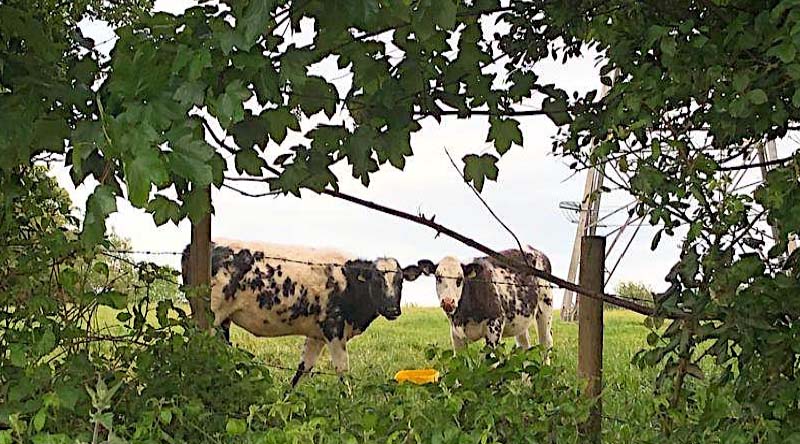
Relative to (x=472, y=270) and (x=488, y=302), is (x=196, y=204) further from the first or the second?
(x=488, y=302)

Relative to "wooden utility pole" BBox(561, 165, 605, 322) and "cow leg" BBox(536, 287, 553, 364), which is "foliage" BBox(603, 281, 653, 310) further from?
"cow leg" BBox(536, 287, 553, 364)

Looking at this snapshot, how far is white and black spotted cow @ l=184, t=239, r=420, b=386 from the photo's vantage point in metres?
3.61

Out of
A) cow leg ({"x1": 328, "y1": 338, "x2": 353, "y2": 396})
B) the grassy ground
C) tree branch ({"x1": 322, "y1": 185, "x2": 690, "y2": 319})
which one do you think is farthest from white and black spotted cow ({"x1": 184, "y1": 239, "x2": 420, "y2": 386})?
tree branch ({"x1": 322, "y1": 185, "x2": 690, "y2": 319})

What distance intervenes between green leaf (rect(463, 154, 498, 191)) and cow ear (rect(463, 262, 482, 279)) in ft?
7.22

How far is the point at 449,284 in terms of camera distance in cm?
349

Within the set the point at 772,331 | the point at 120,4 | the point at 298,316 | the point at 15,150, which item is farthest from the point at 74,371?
the point at 298,316

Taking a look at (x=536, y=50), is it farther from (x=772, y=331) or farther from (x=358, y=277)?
(x=358, y=277)

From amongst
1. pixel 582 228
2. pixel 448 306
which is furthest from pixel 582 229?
pixel 448 306

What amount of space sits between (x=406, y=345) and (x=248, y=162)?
2.64 meters

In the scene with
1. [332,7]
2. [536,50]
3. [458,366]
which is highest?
[536,50]

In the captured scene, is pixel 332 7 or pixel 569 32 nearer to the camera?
pixel 332 7

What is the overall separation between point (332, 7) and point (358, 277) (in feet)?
8.84

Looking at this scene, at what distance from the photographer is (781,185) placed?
148 cm

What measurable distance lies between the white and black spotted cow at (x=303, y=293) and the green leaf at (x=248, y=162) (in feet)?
7.67
